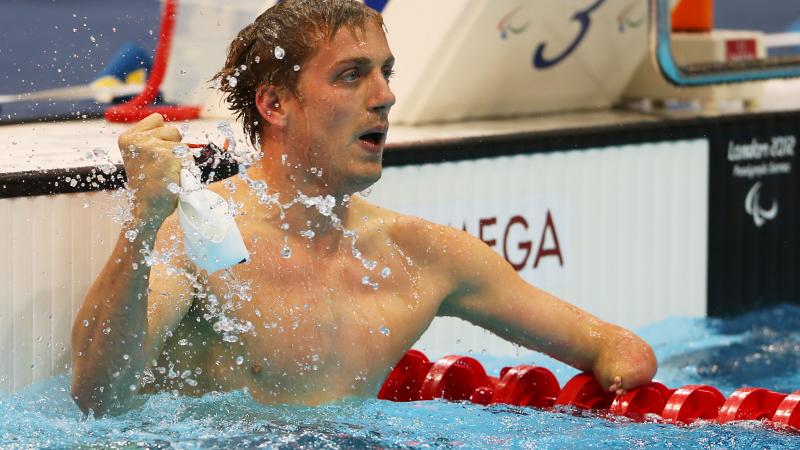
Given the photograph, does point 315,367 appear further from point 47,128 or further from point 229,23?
point 229,23

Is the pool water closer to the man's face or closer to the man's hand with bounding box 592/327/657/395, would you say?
the man's hand with bounding box 592/327/657/395

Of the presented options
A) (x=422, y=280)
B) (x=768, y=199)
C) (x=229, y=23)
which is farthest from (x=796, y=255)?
(x=422, y=280)

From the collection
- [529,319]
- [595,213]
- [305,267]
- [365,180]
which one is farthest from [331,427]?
[595,213]

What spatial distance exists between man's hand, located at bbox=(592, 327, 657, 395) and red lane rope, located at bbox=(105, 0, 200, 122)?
5.12 ft

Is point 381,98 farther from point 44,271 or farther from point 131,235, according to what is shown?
point 44,271

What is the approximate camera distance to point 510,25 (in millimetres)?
4121

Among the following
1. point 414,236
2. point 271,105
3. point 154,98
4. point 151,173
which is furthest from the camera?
Result: point 154,98

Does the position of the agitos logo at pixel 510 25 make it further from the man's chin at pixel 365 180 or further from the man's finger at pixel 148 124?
the man's finger at pixel 148 124

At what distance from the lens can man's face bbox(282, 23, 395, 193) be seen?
239 centimetres

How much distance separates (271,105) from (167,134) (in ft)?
1.26

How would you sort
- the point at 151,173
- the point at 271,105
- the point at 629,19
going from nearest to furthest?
the point at 151,173 < the point at 271,105 < the point at 629,19

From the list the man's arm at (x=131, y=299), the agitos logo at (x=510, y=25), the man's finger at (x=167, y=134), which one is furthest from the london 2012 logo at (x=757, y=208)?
the man's finger at (x=167, y=134)

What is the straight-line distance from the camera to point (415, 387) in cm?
288

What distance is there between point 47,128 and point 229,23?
80cm
